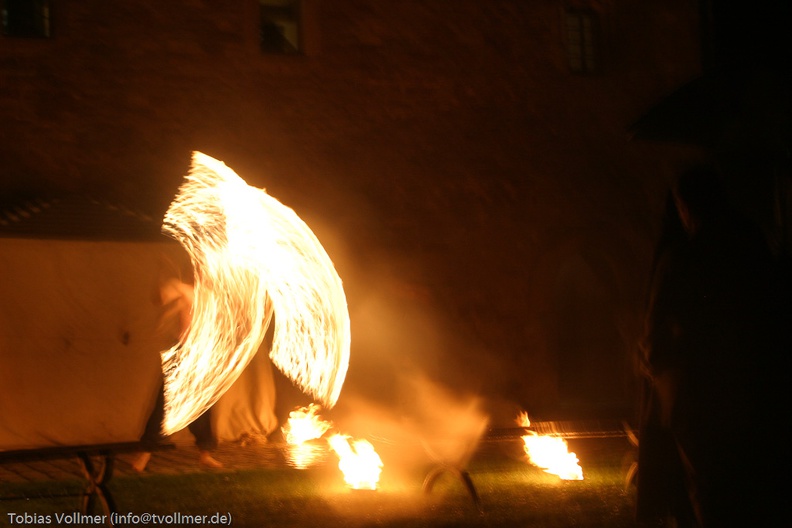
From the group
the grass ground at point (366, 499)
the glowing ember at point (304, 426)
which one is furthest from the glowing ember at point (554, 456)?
the glowing ember at point (304, 426)

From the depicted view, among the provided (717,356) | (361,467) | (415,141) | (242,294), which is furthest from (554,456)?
(415,141)

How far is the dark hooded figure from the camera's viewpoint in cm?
380

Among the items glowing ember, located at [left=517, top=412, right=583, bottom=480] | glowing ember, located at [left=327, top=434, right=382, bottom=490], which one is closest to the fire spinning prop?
glowing ember, located at [left=327, top=434, right=382, bottom=490]

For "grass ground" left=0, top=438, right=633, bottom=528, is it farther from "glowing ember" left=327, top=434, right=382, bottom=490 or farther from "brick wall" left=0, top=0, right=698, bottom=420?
"brick wall" left=0, top=0, right=698, bottom=420

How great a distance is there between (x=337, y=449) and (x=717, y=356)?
4.68 meters

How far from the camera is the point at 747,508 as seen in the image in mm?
3781

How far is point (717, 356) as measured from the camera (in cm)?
390

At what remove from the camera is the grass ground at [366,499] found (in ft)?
21.6

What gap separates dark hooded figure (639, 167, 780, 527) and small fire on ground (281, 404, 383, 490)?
3.96 m

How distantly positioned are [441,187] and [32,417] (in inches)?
257

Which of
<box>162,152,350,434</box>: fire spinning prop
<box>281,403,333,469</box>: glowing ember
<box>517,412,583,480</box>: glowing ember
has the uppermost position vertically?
<box>162,152,350,434</box>: fire spinning prop

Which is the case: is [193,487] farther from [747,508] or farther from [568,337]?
[568,337]

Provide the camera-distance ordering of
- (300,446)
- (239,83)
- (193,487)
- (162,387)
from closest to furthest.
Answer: (193,487) < (162,387) < (300,446) < (239,83)

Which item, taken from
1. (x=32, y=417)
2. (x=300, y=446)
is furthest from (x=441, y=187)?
(x=32, y=417)
